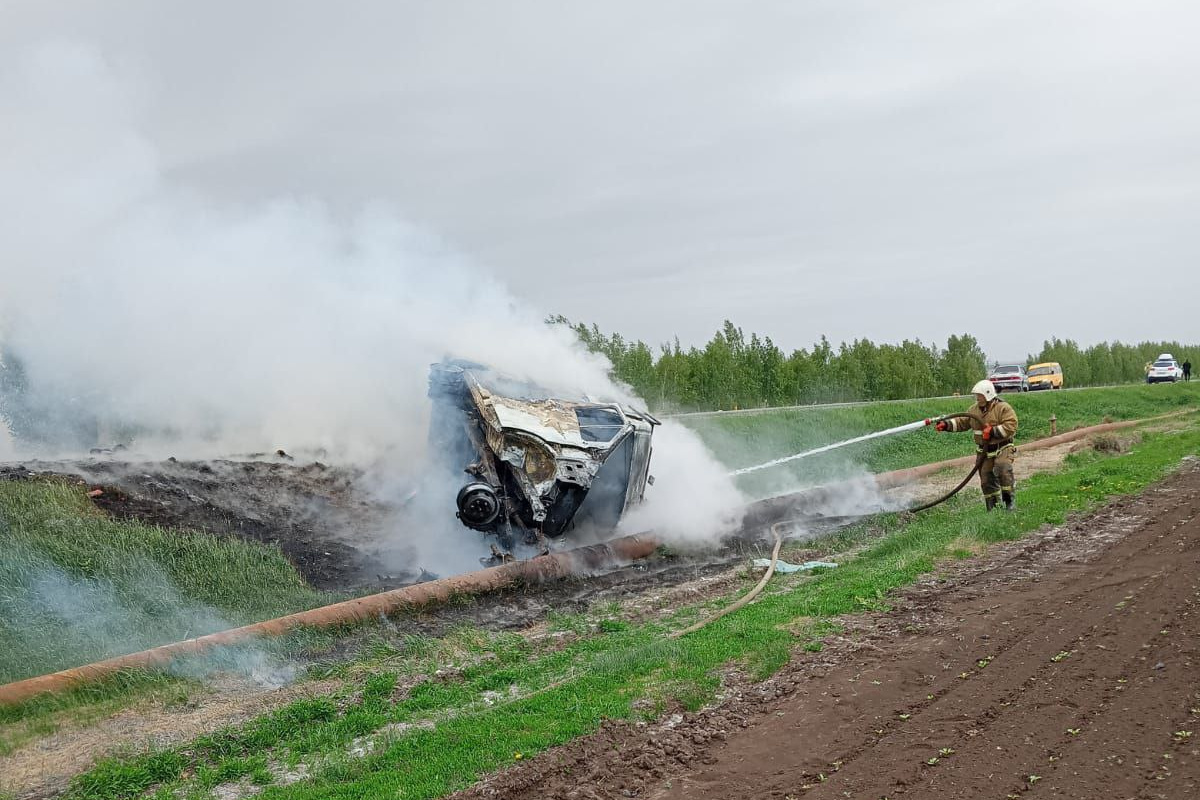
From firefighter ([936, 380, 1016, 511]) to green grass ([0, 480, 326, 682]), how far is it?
10015 mm

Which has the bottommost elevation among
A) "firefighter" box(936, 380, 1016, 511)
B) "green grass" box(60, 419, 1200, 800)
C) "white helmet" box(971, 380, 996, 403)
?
"green grass" box(60, 419, 1200, 800)

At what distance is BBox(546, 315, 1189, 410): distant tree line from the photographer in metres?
40.0

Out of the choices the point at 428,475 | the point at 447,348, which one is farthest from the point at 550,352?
the point at 428,475

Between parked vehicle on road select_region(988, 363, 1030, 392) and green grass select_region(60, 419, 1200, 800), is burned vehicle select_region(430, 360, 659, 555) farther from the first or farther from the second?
parked vehicle on road select_region(988, 363, 1030, 392)

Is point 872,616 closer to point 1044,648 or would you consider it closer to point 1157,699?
point 1044,648

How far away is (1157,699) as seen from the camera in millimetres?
5738

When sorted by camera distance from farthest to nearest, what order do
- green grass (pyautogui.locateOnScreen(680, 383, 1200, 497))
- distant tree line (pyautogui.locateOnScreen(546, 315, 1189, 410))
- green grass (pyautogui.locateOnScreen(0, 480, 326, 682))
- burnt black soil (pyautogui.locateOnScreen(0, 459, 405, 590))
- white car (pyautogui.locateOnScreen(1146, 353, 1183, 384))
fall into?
1. white car (pyautogui.locateOnScreen(1146, 353, 1183, 384))
2. distant tree line (pyautogui.locateOnScreen(546, 315, 1189, 410))
3. green grass (pyautogui.locateOnScreen(680, 383, 1200, 497))
4. burnt black soil (pyautogui.locateOnScreen(0, 459, 405, 590))
5. green grass (pyautogui.locateOnScreen(0, 480, 326, 682))

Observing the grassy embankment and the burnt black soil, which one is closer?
the grassy embankment

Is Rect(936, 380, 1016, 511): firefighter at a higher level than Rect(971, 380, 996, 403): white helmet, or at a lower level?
lower

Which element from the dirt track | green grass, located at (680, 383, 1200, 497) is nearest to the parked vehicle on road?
green grass, located at (680, 383, 1200, 497)

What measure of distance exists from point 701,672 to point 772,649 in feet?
2.70

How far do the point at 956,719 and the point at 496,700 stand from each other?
12.0ft

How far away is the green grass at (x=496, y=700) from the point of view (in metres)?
6.12

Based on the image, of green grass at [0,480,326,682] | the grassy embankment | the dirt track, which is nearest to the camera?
the dirt track
